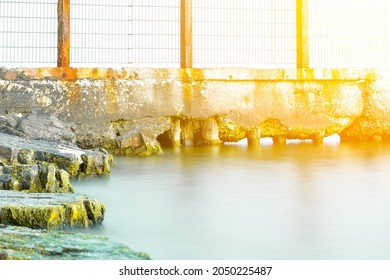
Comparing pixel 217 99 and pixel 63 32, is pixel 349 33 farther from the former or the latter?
pixel 63 32

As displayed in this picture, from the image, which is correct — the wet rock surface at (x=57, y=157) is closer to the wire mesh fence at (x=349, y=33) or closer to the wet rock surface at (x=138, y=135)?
the wet rock surface at (x=138, y=135)

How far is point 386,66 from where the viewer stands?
29.6 ft

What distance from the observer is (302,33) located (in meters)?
8.97

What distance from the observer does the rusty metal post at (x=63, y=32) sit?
8180 millimetres

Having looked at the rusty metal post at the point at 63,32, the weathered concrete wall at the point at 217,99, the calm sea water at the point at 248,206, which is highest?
the rusty metal post at the point at 63,32

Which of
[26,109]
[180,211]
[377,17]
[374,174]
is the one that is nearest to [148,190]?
[180,211]

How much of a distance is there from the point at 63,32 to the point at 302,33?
302 centimetres

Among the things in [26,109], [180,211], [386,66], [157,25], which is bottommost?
[180,211]

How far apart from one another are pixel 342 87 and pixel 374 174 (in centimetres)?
354

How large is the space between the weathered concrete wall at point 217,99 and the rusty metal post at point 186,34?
278 mm

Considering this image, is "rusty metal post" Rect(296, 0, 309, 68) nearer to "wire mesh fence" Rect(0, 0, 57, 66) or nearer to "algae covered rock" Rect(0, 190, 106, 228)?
"wire mesh fence" Rect(0, 0, 57, 66)

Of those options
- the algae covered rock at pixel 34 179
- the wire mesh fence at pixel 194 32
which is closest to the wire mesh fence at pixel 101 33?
the wire mesh fence at pixel 194 32

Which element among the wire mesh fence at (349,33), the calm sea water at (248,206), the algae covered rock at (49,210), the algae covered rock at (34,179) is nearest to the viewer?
the calm sea water at (248,206)
